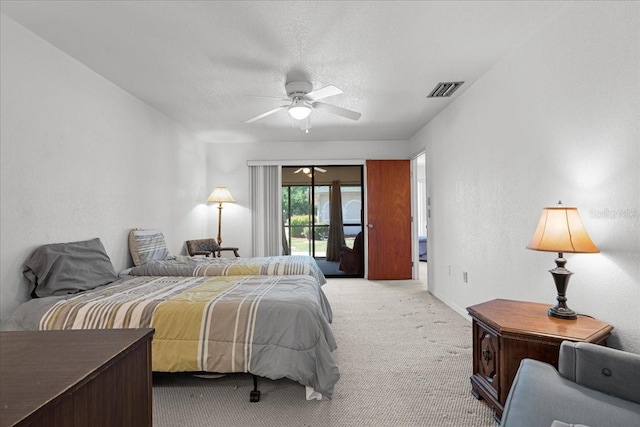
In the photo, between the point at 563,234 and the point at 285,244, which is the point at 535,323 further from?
the point at 285,244

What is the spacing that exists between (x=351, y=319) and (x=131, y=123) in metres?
3.22

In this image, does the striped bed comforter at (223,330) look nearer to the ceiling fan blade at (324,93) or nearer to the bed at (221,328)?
the bed at (221,328)

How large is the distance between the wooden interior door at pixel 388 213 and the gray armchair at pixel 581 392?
13.6 ft

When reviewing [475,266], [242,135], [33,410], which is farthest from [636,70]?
[242,135]

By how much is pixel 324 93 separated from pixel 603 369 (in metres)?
2.54

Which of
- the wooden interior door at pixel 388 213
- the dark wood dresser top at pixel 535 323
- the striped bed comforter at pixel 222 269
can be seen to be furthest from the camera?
the wooden interior door at pixel 388 213

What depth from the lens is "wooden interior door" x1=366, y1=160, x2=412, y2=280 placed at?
5.48m

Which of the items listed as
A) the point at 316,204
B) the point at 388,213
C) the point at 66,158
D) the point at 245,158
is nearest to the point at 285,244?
the point at 316,204

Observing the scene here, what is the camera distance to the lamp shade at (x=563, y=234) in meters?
1.64

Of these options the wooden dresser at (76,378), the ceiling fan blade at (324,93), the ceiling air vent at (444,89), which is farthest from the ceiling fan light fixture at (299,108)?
the wooden dresser at (76,378)

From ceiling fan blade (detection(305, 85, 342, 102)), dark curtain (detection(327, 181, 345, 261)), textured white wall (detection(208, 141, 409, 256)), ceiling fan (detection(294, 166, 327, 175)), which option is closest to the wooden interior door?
textured white wall (detection(208, 141, 409, 256))

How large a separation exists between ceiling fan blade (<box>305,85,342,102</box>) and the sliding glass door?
306cm

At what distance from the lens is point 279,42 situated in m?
2.36

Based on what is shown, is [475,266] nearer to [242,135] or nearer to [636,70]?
[636,70]
